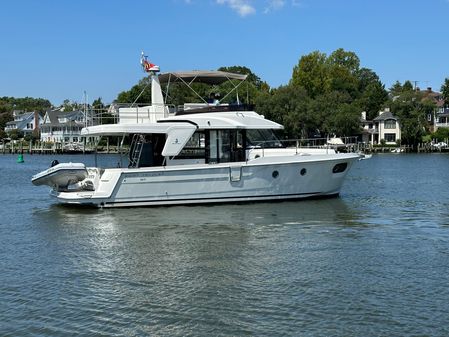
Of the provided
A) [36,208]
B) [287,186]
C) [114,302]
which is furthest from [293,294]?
[36,208]

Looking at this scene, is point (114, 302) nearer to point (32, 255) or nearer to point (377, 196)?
point (32, 255)

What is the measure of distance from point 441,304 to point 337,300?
70.8 inches

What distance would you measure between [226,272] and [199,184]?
1016 centimetres

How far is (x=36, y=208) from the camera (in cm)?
2444

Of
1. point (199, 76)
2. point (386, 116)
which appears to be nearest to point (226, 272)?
point (199, 76)

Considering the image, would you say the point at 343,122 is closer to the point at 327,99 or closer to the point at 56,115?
the point at 327,99

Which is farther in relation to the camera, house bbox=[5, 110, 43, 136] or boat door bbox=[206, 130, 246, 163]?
house bbox=[5, 110, 43, 136]

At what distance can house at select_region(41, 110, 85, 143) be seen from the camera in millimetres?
132012

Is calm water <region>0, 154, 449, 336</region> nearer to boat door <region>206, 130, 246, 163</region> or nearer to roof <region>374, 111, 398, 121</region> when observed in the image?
boat door <region>206, 130, 246, 163</region>

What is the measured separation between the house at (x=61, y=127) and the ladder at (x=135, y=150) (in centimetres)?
10709

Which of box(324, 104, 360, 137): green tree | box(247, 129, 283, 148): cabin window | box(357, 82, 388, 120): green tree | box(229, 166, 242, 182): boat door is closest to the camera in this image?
box(229, 166, 242, 182): boat door

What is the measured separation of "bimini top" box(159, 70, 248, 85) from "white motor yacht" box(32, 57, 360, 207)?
202 centimetres

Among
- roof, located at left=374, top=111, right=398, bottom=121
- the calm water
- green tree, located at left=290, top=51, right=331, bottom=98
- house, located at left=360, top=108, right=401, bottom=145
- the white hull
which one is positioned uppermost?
green tree, located at left=290, top=51, right=331, bottom=98

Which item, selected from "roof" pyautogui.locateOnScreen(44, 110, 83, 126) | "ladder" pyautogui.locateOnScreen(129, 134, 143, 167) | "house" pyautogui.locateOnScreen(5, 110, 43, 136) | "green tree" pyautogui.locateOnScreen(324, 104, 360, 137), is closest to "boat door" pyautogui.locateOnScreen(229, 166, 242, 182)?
"ladder" pyautogui.locateOnScreen(129, 134, 143, 167)
